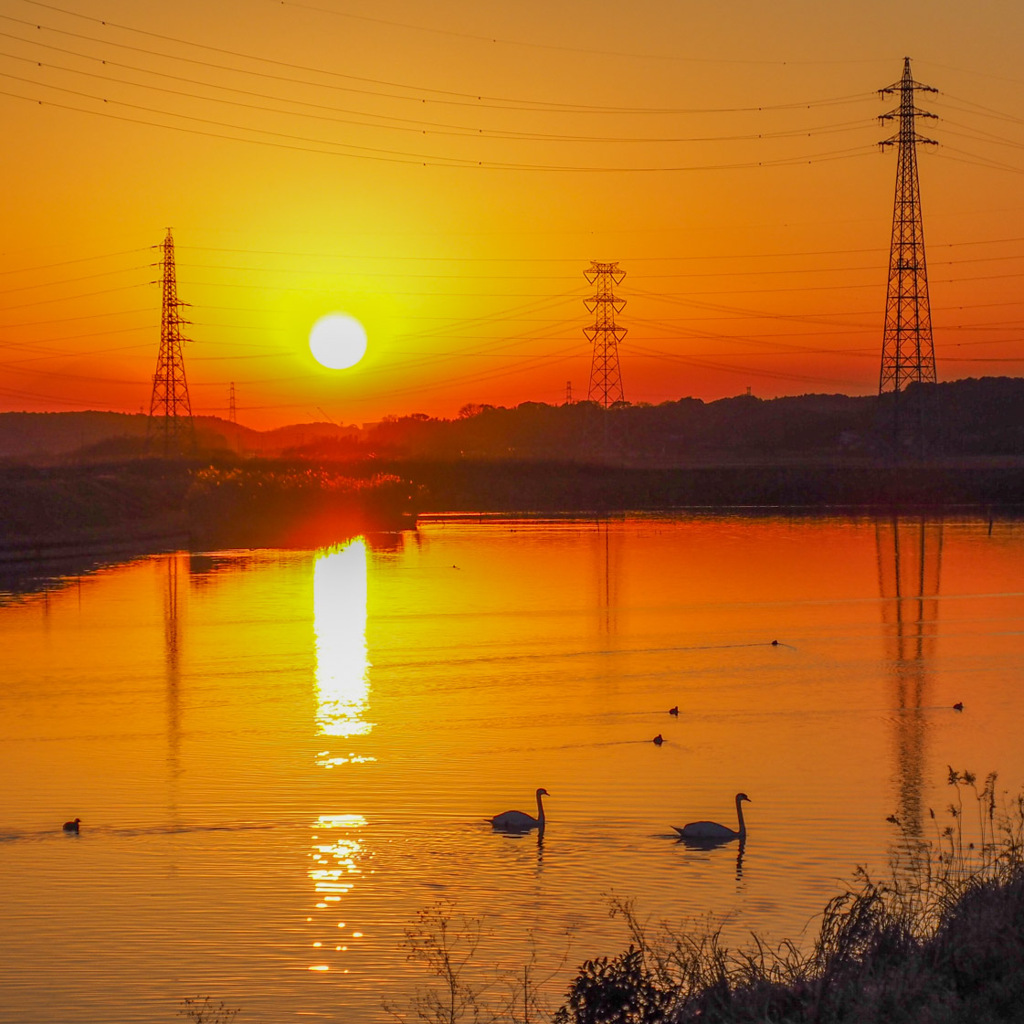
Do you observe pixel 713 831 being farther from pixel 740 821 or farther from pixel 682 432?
pixel 682 432

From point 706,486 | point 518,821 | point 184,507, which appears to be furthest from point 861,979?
point 706,486

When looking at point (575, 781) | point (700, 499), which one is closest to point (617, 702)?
point (575, 781)

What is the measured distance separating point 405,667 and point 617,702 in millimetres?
4562

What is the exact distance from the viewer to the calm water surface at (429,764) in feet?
31.3

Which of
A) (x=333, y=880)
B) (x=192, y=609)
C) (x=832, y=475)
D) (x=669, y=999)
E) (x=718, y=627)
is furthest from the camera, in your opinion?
(x=832, y=475)

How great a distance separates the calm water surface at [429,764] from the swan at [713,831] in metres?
0.18

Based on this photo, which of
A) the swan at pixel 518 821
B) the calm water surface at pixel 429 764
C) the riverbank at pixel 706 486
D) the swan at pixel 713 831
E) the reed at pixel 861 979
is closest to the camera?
the reed at pixel 861 979

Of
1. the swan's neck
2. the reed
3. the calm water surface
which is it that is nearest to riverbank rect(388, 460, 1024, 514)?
Answer: the calm water surface

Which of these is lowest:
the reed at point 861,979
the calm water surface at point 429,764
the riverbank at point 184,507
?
the calm water surface at point 429,764

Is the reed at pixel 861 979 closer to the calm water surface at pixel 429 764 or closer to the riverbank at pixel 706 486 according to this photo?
the calm water surface at pixel 429 764

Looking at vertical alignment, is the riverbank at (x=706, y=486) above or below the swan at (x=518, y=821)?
above

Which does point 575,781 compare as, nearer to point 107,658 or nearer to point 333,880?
point 333,880

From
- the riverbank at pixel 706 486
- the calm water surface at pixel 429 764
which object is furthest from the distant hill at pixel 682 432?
the calm water surface at pixel 429 764

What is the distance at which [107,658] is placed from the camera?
22797mm
